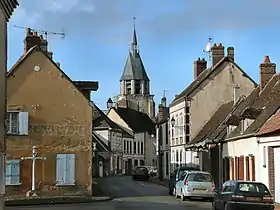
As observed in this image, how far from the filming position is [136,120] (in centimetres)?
11881

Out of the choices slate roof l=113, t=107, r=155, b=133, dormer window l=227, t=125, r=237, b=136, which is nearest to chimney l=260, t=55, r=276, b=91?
dormer window l=227, t=125, r=237, b=136

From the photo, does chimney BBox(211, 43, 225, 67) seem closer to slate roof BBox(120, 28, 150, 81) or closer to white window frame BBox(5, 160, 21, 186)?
white window frame BBox(5, 160, 21, 186)

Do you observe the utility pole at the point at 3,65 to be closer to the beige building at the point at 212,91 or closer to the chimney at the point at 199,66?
the beige building at the point at 212,91

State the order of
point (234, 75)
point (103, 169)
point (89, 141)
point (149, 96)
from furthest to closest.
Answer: point (149, 96) < point (103, 169) < point (234, 75) < point (89, 141)

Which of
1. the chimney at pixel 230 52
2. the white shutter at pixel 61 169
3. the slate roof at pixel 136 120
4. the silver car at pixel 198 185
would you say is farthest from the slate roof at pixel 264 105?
the slate roof at pixel 136 120

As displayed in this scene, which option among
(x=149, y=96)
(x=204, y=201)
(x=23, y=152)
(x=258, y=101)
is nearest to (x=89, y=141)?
(x=23, y=152)

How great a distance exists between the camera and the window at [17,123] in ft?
127

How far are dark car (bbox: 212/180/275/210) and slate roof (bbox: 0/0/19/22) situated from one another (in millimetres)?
10766

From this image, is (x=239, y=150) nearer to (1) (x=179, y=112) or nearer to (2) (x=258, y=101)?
(2) (x=258, y=101)

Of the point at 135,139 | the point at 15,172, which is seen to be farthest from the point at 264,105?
the point at 135,139

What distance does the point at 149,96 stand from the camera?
14262 cm

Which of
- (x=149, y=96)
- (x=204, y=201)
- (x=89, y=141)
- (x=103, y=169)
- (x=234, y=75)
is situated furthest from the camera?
(x=149, y=96)

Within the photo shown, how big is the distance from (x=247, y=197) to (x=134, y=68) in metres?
120

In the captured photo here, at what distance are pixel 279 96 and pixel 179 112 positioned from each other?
2404cm
